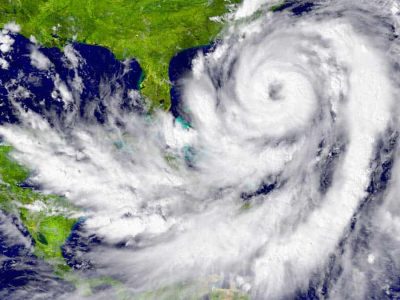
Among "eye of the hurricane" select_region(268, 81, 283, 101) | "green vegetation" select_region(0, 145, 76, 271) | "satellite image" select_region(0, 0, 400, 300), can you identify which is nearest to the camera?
"eye of the hurricane" select_region(268, 81, 283, 101)

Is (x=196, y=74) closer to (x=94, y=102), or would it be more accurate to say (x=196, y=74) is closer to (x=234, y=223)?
(x=94, y=102)

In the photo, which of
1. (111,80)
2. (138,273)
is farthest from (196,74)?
(138,273)

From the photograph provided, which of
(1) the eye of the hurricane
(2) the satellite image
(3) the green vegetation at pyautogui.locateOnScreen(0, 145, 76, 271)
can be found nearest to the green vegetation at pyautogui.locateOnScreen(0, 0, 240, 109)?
(2) the satellite image

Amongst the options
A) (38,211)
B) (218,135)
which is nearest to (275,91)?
(218,135)

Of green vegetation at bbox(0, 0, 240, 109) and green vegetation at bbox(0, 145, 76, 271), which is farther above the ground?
green vegetation at bbox(0, 0, 240, 109)

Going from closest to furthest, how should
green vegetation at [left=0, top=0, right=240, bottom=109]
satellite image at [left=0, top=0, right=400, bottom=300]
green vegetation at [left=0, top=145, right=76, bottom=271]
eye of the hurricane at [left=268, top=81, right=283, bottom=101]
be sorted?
eye of the hurricane at [left=268, top=81, right=283, bottom=101], satellite image at [left=0, top=0, right=400, bottom=300], green vegetation at [left=0, top=0, right=240, bottom=109], green vegetation at [left=0, top=145, right=76, bottom=271]

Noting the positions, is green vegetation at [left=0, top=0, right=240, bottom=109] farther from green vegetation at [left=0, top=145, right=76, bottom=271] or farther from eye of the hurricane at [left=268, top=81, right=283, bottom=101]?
green vegetation at [left=0, top=145, right=76, bottom=271]

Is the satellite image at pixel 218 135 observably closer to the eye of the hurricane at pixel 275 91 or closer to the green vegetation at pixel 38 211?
the eye of the hurricane at pixel 275 91

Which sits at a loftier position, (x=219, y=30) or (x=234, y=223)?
(x=219, y=30)
